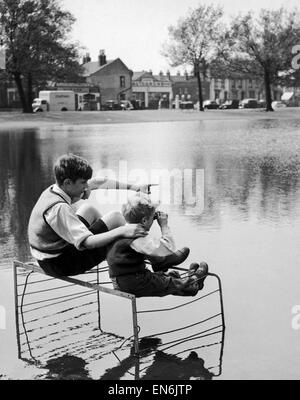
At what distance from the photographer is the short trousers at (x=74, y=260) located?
4891mm

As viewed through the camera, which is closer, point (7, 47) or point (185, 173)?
point (185, 173)

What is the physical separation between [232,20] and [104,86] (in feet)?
Result: 138

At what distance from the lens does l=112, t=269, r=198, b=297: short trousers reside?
4680mm

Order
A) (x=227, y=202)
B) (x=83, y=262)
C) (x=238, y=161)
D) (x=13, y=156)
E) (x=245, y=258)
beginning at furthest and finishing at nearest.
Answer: (x=13, y=156)
(x=238, y=161)
(x=227, y=202)
(x=245, y=258)
(x=83, y=262)

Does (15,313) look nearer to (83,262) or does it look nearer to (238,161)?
(83,262)

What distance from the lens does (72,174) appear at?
4812 mm

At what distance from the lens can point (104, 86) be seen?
10812 cm

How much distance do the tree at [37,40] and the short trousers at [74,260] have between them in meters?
55.7

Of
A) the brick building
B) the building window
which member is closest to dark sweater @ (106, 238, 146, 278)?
the brick building

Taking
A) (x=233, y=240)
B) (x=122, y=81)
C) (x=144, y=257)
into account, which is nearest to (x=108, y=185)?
(x=144, y=257)

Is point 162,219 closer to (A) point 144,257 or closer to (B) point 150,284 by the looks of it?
(A) point 144,257

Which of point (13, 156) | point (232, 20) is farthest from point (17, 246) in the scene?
point (232, 20)

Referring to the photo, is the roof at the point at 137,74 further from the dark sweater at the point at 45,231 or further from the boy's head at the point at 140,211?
the boy's head at the point at 140,211
